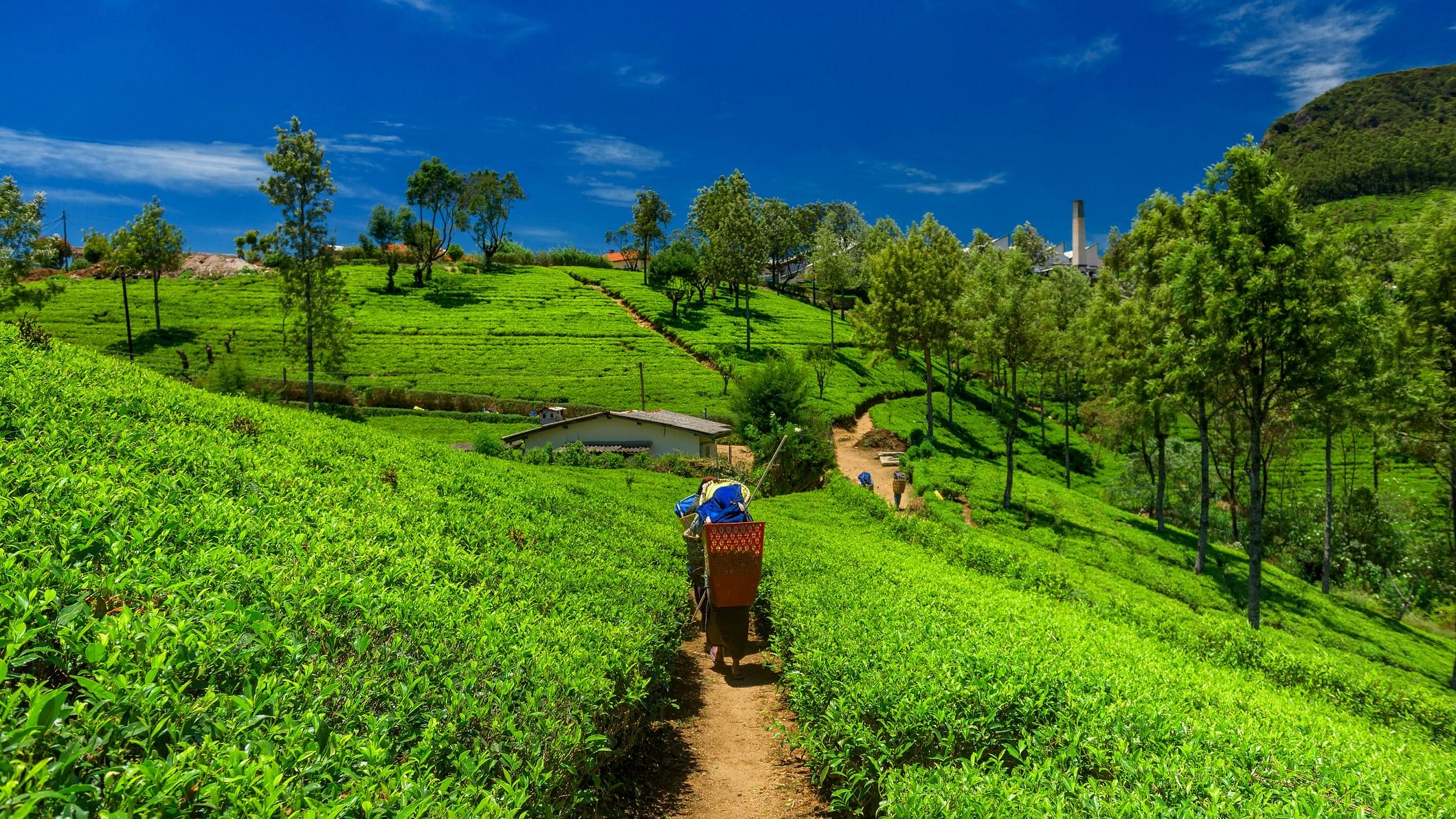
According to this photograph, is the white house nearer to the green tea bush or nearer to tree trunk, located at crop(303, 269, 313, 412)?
tree trunk, located at crop(303, 269, 313, 412)

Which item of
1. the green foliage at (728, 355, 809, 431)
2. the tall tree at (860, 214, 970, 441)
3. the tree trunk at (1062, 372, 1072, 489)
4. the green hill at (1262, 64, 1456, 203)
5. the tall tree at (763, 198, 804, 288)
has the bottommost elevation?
the tree trunk at (1062, 372, 1072, 489)

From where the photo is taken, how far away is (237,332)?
6322 centimetres

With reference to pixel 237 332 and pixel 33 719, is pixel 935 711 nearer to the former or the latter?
pixel 33 719

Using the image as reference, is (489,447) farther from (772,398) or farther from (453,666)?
(453,666)

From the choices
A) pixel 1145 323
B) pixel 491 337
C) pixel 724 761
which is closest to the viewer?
pixel 724 761

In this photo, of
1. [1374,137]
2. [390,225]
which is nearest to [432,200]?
[390,225]

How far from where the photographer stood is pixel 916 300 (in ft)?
136

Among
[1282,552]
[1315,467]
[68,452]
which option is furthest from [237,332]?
[1315,467]

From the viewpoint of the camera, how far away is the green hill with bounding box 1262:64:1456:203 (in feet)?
389

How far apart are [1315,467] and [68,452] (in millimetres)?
62954

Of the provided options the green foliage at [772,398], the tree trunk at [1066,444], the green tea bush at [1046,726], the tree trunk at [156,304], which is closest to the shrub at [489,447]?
the green foliage at [772,398]

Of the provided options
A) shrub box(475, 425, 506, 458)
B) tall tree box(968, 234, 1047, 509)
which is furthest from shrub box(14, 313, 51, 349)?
tall tree box(968, 234, 1047, 509)

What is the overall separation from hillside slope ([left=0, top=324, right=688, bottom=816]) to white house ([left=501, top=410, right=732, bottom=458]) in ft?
99.9

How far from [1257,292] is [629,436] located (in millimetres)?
30386
